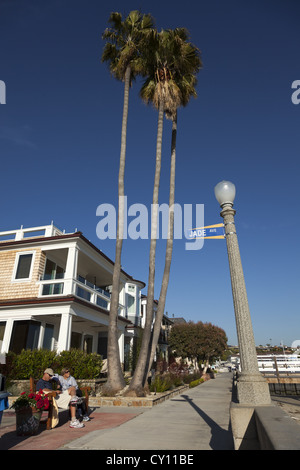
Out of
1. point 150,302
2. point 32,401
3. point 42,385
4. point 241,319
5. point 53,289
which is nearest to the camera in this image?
point 241,319

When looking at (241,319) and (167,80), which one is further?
(167,80)

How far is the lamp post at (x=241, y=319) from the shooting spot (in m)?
4.09

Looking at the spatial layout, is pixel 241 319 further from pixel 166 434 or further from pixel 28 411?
pixel 28 411

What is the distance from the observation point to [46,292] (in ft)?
52.8

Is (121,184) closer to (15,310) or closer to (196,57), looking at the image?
(196,57)

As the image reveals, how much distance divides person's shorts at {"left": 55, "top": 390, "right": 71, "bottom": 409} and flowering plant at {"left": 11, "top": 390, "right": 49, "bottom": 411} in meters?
0.45

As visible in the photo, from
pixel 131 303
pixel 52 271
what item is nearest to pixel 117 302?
pixel 52 271

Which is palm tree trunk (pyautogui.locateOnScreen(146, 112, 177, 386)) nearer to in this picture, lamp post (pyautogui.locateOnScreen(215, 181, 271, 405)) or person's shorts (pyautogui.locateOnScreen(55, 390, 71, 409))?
person's shorts (pyautogui.locateOnScreen(55, 390, 71, 409))

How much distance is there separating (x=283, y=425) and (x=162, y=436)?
136 inches

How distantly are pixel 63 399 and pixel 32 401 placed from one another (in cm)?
88

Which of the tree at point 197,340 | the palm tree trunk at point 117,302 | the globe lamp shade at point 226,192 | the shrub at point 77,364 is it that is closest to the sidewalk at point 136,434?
the palm tree trunk at point 117,302

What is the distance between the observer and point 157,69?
1495 cm

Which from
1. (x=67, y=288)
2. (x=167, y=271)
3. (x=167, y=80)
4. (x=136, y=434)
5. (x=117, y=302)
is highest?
(x=167, y=80)
